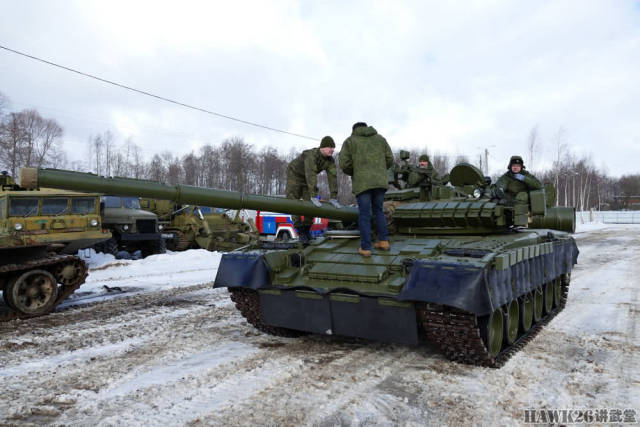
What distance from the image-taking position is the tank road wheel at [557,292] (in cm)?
778

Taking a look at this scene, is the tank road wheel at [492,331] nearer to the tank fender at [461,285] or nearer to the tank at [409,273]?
the tank at [409,273]

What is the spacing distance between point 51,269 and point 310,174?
4.68 m

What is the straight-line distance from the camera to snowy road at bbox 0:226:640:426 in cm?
389

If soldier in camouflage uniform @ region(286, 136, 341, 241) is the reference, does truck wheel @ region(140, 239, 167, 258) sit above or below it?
below

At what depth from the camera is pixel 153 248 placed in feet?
52.4

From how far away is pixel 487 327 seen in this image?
191 inches

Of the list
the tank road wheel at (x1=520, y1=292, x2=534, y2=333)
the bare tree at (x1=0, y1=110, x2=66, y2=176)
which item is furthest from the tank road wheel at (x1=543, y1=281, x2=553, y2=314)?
the bare tree at (x1=0, y1=110, x2=66, y2=176)

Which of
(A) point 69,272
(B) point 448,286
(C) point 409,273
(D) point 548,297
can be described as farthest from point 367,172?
(A) point 69,272

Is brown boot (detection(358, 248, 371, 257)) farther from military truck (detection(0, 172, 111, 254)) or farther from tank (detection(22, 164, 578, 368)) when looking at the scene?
military truck (detection(0, 172, 111, 254))

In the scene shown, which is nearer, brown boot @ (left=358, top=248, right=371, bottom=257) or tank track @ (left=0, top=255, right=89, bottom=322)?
brown boot @ (left=358, top=248, right=371, bottom=257)

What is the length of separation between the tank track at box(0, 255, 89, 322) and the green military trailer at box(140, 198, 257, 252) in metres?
9.45

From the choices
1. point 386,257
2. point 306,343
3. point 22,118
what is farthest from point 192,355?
point 22,118

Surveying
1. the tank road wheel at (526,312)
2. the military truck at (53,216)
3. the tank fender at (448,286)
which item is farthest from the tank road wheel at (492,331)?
the military truck at (53,216)

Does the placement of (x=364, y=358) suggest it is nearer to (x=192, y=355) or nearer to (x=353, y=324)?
(x=353, y=324)
